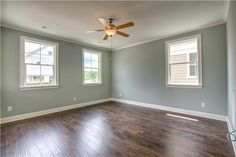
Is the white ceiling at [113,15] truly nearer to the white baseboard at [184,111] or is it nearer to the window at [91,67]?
the window at [91,67]

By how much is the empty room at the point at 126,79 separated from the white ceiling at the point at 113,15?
2 cm

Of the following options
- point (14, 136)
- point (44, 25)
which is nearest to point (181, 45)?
point (44, 25)

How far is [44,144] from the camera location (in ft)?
7.38

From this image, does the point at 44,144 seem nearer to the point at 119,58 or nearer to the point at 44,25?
the point at 44,25

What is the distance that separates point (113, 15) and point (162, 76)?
281 centimetres

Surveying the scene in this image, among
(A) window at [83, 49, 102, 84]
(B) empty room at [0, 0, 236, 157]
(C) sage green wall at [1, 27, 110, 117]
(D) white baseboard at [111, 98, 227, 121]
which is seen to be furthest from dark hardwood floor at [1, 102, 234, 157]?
(A) window at [83, 49, 102, 84]

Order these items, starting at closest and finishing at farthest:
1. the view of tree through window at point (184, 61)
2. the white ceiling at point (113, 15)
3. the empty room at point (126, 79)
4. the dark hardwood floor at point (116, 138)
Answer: the dark hardwood floor at point (116, 138) → the empty room at point (126, 79) → the white ceiling at point (113, 15) → the view of tree through window at point (184, 61)

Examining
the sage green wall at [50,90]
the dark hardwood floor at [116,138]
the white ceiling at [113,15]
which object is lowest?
the dark hardwood floor at [116,138]

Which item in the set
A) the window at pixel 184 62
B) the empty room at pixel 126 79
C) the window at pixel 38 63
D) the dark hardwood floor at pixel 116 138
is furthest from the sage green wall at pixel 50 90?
the window at pixel 184 62

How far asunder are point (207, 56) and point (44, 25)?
4796mm

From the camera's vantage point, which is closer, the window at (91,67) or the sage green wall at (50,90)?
the sage green wall at (50,90)

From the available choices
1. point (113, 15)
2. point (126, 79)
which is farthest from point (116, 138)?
point (126, 79)

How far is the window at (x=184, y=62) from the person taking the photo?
12.5 ft

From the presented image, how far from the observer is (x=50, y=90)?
4.29 m
